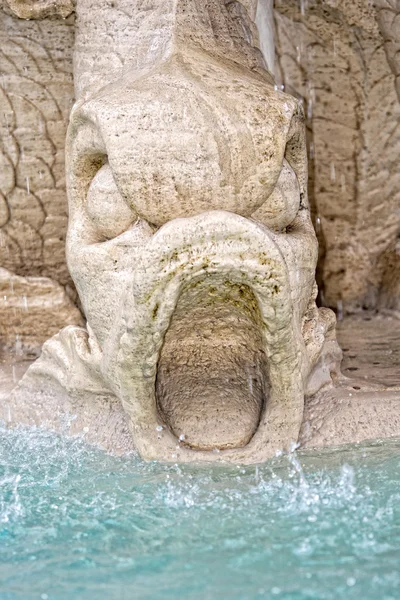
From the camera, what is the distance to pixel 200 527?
2.03 m

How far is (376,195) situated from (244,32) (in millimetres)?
1091

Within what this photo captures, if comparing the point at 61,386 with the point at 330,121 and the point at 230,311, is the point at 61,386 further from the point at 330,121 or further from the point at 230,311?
the point at 330,121

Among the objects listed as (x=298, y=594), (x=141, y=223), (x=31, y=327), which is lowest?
(x=31, y=327)

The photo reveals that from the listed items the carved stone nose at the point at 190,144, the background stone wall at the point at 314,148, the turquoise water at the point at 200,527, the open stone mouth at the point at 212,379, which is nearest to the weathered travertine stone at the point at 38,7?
the background stone wall at the point at 314,148

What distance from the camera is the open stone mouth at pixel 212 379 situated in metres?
2.42

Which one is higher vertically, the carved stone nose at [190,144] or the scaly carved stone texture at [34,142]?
the carved stone nose at [190,144]

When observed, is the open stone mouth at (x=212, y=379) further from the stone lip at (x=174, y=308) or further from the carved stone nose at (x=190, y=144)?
the carved stone nose at (x=190, y=144)

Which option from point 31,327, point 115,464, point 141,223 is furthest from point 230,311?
point 31,327

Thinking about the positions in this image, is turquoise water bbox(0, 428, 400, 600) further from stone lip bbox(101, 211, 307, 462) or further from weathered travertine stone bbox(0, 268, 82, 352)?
weathered travertine stone bbox(0, 268, 82, 352)

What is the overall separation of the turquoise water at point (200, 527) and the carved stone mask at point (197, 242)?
164 mm

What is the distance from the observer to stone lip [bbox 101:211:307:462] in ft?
7.09

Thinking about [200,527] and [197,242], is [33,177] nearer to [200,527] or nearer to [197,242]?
[197,242]

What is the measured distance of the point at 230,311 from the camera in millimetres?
2381

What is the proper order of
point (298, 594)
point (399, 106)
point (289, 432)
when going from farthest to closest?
1. point (399, 106)
2. point (289, 432)
3. point (298, 594)
